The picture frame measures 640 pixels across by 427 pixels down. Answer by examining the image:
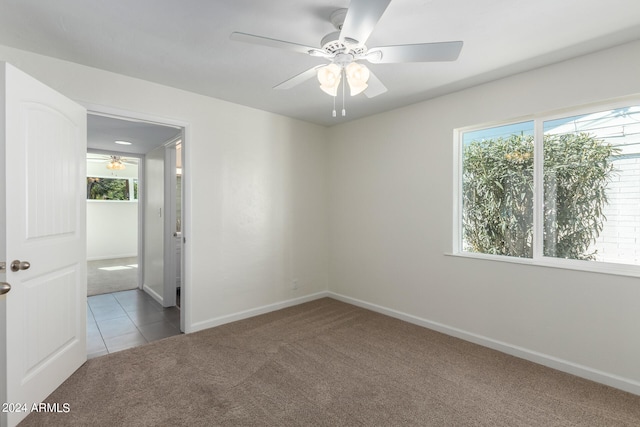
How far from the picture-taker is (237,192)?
356 centimetres

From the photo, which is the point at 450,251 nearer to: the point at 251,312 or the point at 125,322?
the point at 251,312

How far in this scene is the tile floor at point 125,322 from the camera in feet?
9.78

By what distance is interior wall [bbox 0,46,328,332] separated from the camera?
9.19ft

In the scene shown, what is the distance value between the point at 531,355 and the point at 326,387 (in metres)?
1.77

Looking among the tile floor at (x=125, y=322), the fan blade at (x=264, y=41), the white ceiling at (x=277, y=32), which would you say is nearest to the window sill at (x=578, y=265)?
the white ceiling at (x=277, y=32)

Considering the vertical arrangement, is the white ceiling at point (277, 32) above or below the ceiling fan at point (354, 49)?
above

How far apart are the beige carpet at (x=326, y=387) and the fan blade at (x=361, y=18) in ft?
7.05

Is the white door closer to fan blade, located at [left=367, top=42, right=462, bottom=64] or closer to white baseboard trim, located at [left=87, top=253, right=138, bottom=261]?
fan blade, located at [left=367, top=42, right=462, bottom=64]

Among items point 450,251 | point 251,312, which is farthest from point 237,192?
point 450,251

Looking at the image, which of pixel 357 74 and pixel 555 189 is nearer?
pixel 357 74

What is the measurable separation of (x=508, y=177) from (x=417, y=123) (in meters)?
1.07

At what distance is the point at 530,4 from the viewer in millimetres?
1761

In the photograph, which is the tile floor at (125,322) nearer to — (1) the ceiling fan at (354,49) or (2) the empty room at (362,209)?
(2) the empty room at (362,209)

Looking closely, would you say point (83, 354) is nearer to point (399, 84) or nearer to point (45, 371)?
point (45, 371)
